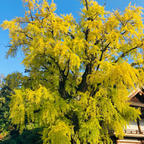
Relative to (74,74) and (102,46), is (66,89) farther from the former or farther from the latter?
(102,46)

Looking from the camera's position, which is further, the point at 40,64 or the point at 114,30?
the point at 40,64

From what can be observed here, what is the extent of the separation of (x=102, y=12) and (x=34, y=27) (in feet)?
14.2

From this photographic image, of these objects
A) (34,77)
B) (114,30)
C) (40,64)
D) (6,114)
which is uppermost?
(114,30)

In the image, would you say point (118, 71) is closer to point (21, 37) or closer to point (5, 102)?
point (21, 37)

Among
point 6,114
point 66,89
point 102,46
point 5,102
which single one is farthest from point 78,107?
point 5,102

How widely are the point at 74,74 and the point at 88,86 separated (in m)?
1.21

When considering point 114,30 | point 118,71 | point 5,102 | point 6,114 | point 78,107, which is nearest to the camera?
point 118,71

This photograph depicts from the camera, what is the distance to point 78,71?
1009cm

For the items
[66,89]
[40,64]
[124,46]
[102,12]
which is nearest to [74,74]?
[66,89]

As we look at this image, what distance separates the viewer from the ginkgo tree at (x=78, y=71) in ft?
24.4

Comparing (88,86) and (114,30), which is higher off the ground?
(114,30)

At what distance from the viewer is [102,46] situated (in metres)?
9.65

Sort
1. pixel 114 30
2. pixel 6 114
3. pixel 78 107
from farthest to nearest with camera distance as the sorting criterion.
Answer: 1. pixel 6 114
2. pixel 114 30
3. pixel 78 107

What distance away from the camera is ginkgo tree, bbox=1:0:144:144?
743cm
